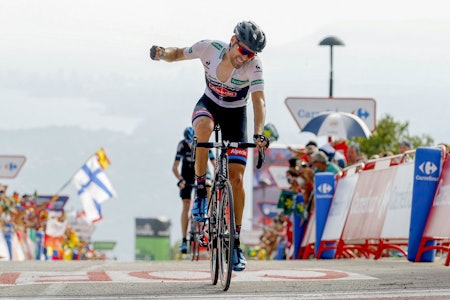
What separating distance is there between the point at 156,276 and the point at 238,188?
1.67 m

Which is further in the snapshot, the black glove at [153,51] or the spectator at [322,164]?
the spectator at [322,164]

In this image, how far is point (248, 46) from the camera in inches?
361

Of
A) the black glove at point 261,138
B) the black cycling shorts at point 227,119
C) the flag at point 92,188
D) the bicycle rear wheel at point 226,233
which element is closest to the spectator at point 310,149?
the black cycling shorts at point 227,119

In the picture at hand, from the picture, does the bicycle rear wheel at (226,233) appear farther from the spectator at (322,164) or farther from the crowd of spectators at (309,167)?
the spectator at (322,164)

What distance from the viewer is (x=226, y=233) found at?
8984mm

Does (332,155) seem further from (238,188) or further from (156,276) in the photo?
(238,188)

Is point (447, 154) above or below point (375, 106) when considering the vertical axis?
below

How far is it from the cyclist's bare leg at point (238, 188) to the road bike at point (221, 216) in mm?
128

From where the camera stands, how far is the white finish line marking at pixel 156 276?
10011mm

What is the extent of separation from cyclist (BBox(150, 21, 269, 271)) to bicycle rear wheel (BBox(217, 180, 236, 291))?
0.44ft

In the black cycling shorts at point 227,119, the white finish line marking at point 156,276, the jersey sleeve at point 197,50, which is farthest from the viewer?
the white finish line marking at point 156,276

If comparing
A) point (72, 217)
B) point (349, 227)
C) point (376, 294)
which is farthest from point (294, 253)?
point (72, 217)

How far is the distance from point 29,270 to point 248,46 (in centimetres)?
418

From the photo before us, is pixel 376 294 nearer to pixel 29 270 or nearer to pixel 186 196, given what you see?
pixel 29 270
